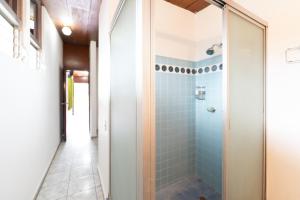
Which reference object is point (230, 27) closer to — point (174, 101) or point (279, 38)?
point (279, 38)

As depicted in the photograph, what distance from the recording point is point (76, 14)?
2.73 meters

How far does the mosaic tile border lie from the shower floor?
58.1 inches

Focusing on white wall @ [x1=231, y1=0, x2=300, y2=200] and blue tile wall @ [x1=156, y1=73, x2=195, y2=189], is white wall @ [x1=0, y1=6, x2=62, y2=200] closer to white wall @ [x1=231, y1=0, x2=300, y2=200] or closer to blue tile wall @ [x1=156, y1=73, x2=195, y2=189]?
blue tile wall @ [x1=156, y1=73, x2=195, y2=189]

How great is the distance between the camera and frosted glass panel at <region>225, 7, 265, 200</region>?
105 cm

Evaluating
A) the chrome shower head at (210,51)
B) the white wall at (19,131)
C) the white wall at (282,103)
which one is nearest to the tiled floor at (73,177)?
the white wall at (19,131)

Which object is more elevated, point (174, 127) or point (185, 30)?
point (185, 30)

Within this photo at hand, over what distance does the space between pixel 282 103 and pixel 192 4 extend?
1.53 m

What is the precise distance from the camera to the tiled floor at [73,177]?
186 centimetres

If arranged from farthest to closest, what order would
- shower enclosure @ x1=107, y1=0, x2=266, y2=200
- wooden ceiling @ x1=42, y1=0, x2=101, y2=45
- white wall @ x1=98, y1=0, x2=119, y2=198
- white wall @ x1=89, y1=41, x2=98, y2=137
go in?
white wall @ x1=89, y1=41, x2=98, y2=137
wooden ceiling @ x1=42, y1=0, x2=101, y2=45
white wall @ x1=98, y1=0, x2=119, y2=198
shower enclosure @ x1=107, y1=0, x2=266, y2=200

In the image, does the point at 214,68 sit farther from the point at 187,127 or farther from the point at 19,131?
the point at 19,131

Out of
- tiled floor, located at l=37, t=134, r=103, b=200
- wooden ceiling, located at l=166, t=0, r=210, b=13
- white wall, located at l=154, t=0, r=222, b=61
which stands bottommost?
tiled floor, located at l=37, t=134, r=103, b=200

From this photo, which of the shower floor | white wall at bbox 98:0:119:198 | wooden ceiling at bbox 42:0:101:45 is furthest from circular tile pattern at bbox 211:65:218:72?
wooden ceiling at bbox 42:0:101:45

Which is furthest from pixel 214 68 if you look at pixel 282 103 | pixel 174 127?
pixel 174 127

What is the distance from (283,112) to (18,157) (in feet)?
7.89
